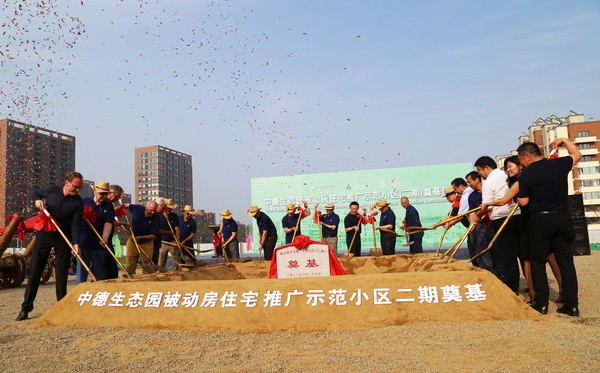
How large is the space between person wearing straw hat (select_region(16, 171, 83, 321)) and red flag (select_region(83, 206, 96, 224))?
0.30 m

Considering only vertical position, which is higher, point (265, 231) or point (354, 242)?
point (265, 231)

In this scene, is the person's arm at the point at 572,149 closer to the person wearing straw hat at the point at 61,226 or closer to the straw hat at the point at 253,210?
the person wearing straw hat at the point at 61,226

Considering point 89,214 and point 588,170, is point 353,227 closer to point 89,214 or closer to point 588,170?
point 89,214

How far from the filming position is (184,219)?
34.9 feet

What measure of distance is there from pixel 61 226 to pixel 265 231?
4967mm

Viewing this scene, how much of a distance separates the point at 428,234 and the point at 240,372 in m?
22.9

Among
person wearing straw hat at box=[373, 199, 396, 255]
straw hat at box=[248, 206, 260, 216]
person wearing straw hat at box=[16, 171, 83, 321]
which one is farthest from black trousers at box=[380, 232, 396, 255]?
person wearing straw hat at box=[16, 171, 83, 321]

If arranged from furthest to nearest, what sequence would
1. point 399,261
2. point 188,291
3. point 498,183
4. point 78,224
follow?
point 399,261, point 78,224, point 498,183, point 188,291

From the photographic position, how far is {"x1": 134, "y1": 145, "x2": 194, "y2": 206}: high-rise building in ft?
274

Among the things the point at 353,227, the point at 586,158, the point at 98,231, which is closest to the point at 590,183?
the point at 586,158

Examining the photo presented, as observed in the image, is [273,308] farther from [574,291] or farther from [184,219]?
[184,219]

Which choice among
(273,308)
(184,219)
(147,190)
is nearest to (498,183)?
(273,308)

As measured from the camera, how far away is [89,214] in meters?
5.89

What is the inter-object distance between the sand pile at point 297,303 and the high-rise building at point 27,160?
35.1m
